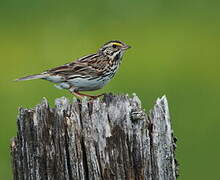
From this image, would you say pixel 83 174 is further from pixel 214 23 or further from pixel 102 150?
pixel 214 23

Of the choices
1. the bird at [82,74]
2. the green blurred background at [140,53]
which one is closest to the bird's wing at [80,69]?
the bird at [82,74]

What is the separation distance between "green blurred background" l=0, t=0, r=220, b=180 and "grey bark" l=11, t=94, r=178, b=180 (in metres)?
5.67

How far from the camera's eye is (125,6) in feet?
67.4

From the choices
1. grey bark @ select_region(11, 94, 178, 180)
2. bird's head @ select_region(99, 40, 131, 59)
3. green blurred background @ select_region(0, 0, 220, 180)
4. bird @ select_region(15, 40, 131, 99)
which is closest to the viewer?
grey bark @ select_region(11, 94, 178, 180)

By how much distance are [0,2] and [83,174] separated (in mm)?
14589

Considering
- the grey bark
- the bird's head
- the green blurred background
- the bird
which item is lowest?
the grey bark

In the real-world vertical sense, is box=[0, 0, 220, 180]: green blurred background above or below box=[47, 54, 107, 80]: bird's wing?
above

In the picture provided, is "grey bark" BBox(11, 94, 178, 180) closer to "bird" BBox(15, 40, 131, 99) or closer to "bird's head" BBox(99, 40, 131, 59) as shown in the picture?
"bird" BBox(15, 40, 131, 99)

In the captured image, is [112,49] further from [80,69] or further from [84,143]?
[84,143]

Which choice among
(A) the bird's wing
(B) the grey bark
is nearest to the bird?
(A) the bird's wing

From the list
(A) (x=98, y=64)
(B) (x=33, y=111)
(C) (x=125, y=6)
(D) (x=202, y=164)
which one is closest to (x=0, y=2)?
(C) (x=125, y=6)

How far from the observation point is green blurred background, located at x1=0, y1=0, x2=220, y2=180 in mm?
13750

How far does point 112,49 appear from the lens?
34.9 feet

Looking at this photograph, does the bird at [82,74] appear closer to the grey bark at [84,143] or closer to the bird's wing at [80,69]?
the bird's wing at [80,69]
